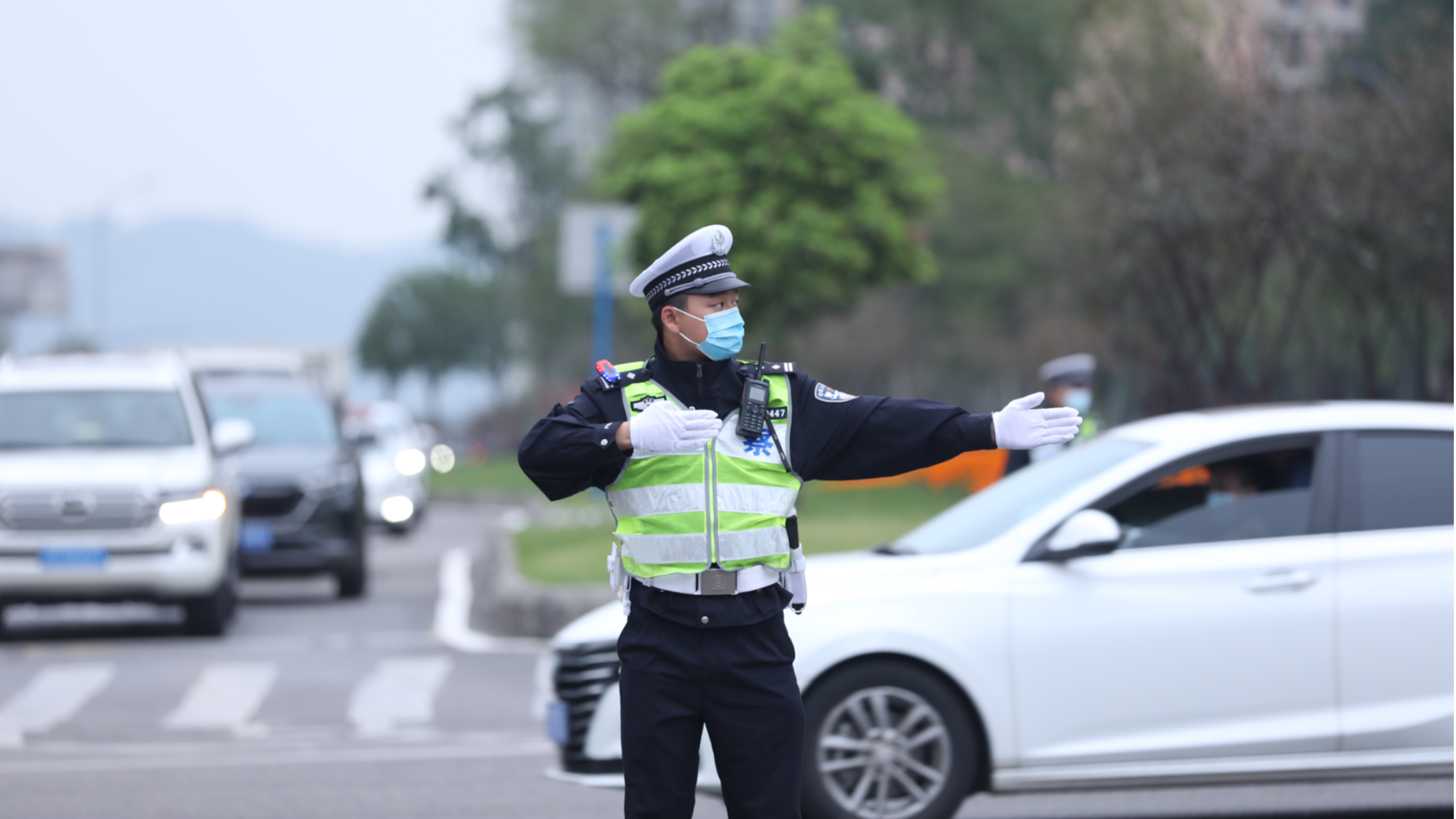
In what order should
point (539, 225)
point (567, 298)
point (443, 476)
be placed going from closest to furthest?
1. point (443, 476)
2. point (567, 298)
3. point (539, 225)

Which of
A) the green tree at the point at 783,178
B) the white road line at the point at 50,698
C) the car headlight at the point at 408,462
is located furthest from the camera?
the car headlight at the point at 408,462

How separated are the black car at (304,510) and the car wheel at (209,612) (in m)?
2.27

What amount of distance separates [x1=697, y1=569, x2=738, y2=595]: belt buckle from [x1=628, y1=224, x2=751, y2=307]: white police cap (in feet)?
2.13

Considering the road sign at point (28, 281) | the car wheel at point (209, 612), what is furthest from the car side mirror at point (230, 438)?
the road sign at point (28, 281)

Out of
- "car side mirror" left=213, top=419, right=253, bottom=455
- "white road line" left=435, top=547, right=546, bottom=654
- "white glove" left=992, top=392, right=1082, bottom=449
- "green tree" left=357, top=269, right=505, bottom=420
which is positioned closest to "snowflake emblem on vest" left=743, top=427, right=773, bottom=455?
"white glove" left=992, top=392, right=1082, bottom=449

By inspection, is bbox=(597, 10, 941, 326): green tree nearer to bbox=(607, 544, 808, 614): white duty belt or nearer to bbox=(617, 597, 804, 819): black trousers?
bbox=(607, 544, 808, 614): white duty belt

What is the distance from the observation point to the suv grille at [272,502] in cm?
1680

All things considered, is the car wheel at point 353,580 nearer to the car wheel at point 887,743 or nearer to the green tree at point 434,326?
the car wheel at point 887,743

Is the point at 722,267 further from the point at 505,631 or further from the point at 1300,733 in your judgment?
the point at 505,631

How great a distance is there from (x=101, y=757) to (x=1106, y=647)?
493 cm

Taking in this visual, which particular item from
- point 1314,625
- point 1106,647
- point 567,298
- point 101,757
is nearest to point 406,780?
point 101,757

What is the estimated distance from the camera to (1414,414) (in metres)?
7.43

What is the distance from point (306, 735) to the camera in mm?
10164

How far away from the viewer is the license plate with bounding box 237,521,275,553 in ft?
54.6
